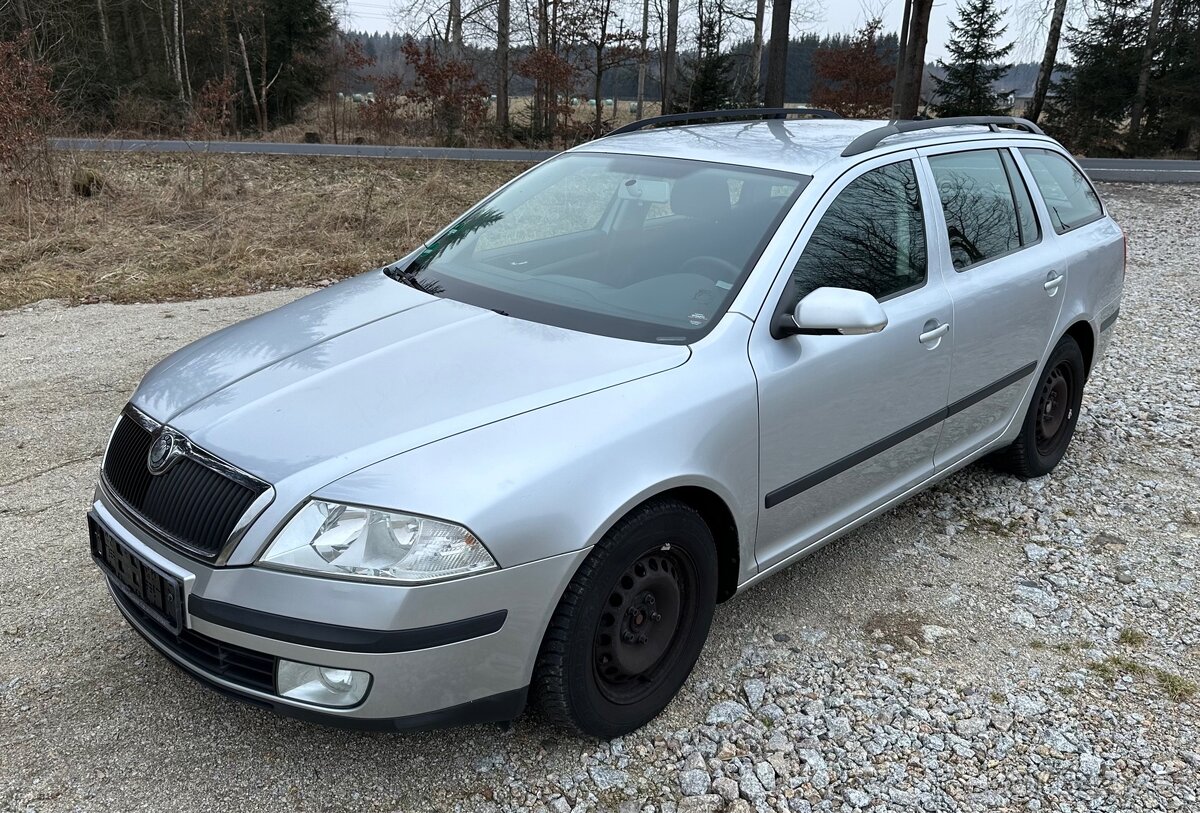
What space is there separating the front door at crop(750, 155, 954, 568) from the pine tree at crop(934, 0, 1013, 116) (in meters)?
24.8

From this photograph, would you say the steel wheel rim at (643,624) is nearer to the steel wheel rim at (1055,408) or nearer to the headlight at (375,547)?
the headlight at (375,547)

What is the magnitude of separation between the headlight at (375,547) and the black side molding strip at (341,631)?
0.13 m

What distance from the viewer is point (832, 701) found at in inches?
115

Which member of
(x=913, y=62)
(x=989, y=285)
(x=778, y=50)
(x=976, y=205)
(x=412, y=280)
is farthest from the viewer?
(x=913, y=62)

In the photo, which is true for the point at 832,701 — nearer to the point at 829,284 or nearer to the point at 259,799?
the point at 829,284

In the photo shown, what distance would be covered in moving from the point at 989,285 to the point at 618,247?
5.23 feet

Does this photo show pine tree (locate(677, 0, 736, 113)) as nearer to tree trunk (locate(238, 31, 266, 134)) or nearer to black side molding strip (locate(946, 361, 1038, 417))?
tree trunk (locate(238, 31, 266, 134))

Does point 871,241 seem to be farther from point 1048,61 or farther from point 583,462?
point 1048,61

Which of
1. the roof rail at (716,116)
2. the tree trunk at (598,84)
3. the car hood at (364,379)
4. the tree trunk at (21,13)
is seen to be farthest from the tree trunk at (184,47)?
the car hood at (364,379)

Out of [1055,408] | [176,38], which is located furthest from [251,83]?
[1055,408]

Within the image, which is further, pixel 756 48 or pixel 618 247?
pixel 756 48

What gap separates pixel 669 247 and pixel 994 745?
6.27ft

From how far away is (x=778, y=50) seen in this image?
15.4 m

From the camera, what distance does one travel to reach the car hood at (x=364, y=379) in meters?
2.33
